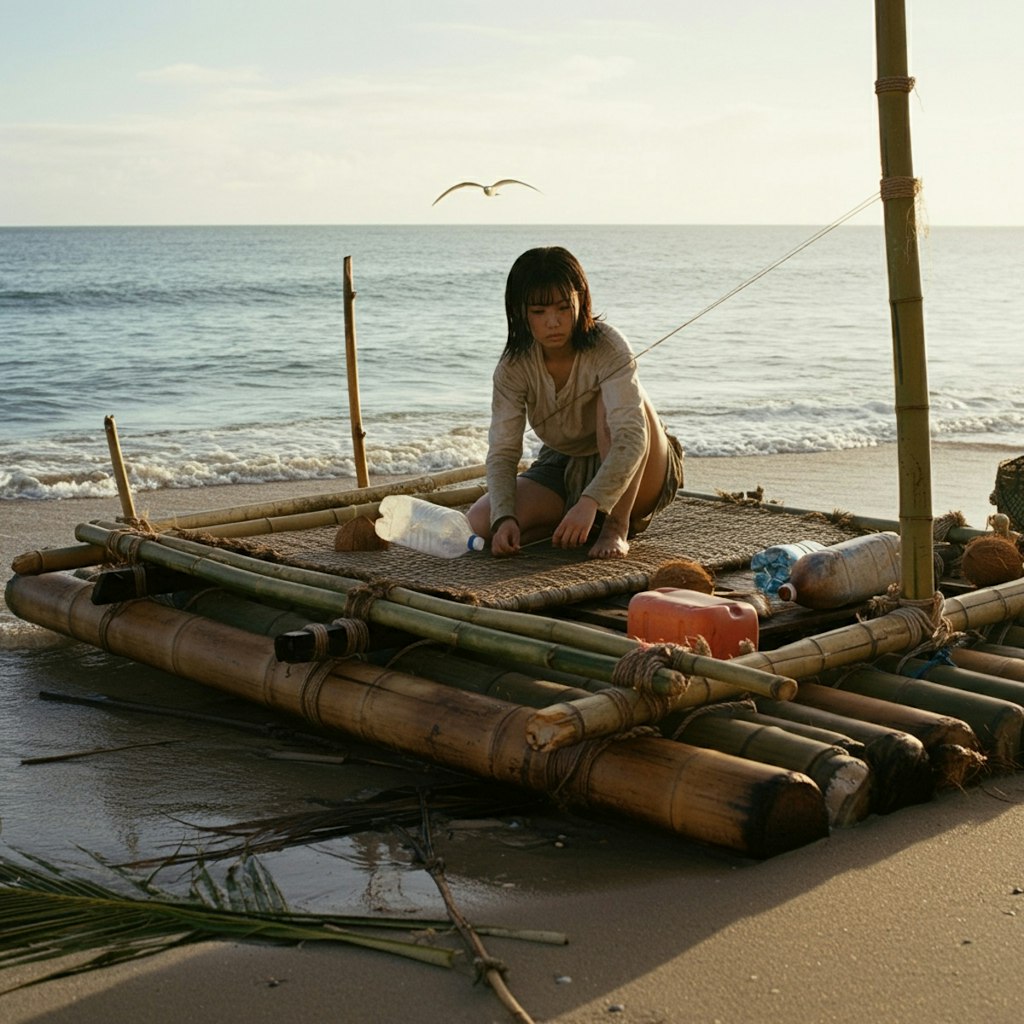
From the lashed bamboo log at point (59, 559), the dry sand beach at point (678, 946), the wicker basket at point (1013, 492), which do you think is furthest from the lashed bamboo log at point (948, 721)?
the lashed bamboo log at point (59, 559)

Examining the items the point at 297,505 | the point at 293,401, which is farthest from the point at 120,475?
the point at 293,401

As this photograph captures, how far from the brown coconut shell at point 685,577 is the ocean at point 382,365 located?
799 millimetres

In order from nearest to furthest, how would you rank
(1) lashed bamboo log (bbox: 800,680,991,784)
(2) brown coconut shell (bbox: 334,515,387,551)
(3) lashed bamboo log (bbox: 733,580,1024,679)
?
(1) lashed bamboo log (bbox: 800,680,991,784) → (3) lashed bamboo log (bbox: 733,580,1024,679) → (2) brown coconut shell (bbox: 334,515,387,551)

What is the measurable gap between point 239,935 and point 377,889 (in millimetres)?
401

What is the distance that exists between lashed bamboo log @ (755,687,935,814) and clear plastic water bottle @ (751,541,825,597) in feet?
4.31

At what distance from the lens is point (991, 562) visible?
4891 mm

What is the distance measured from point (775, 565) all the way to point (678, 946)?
230 centimetres

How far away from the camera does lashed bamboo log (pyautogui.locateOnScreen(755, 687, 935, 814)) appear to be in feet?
11.4

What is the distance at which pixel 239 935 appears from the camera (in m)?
2.96

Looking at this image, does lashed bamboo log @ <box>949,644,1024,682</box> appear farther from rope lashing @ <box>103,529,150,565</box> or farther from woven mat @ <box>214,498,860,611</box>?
rope lashing @ <box>103,529,150,565</box>

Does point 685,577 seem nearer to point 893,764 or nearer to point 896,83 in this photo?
point 893,764

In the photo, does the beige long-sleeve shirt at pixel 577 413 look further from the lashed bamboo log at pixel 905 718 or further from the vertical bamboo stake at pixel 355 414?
the vertical bamboo stake at pixel 355 414

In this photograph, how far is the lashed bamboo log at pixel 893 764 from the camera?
348cm

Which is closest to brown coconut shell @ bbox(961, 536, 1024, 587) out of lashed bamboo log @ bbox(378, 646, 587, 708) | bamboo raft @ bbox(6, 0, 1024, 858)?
bamboo raft @ bbox(6, 0, 1024, 858)
